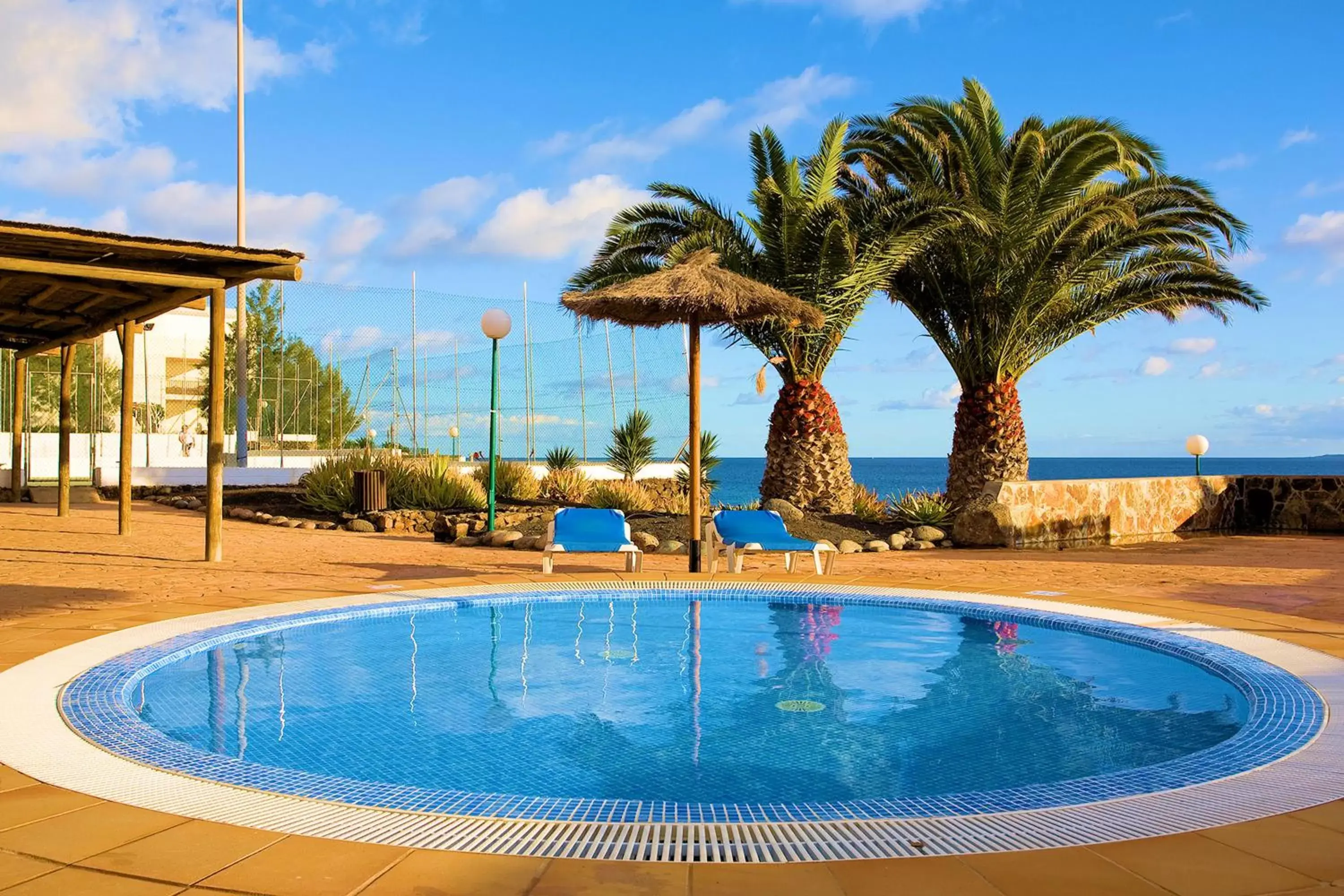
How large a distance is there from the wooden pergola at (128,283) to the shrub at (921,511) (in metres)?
8.68

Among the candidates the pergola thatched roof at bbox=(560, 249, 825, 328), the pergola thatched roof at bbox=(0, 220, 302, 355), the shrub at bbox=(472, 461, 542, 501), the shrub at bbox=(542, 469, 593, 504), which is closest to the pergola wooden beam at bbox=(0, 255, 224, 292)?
the pergola thatched roof at bbox=(0, 220, 302, 355)

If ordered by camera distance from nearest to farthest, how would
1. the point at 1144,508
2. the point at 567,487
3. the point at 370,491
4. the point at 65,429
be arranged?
the point at 65,429
the point at 370,491
the point at 1144,508
the point at 567,487

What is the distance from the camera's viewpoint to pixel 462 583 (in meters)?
8.84

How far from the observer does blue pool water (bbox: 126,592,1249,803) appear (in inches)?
166

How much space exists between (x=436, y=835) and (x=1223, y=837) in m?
2.31

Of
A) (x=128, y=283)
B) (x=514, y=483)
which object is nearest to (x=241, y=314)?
A: (x=514, y=483)

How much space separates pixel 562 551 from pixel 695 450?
1.55 m

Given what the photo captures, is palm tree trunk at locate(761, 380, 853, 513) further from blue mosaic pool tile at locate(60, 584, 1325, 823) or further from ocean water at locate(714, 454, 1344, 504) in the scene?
ocean water at locate(714, 454, 1344, 504)

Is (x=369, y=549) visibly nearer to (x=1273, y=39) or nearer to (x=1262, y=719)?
(x=1262, y=719)

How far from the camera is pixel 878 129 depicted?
48.7ft

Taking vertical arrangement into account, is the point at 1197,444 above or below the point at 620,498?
above

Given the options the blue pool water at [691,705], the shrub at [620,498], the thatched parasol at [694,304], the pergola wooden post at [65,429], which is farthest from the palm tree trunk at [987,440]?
the pergola wooden post at [65,429]

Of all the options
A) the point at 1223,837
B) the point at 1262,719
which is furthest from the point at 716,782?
the point at 1262,719

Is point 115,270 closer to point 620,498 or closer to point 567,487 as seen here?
point 620,498
